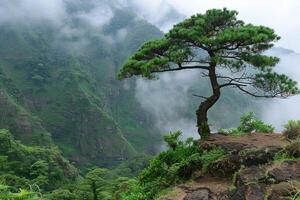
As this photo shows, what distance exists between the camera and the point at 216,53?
54.3ft

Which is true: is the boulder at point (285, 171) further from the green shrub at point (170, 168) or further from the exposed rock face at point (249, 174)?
the green shrub at point (170, 168)

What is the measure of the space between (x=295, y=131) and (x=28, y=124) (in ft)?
461

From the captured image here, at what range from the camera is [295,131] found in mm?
14305

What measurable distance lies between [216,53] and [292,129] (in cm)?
383

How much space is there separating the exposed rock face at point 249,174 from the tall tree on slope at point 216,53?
76.3 inches

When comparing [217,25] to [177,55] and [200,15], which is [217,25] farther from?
[177,55]

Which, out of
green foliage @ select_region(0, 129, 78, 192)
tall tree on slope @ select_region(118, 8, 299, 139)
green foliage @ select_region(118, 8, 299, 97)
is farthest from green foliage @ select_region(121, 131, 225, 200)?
green foliage @ select_region(0, 129, 78, 192)

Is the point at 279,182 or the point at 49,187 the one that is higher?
the point at 49,187

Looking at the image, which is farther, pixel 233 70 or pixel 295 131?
pixel 233 70

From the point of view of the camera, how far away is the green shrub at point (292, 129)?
14227mm

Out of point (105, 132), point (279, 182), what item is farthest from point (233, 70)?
point (105, 132)

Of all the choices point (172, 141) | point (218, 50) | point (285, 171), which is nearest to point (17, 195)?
point (285, 171)

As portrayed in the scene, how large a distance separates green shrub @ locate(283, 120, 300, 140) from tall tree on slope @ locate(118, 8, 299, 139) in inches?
68.5

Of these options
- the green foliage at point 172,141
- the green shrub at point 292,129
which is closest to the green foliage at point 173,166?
the green foliage at point 172,141
